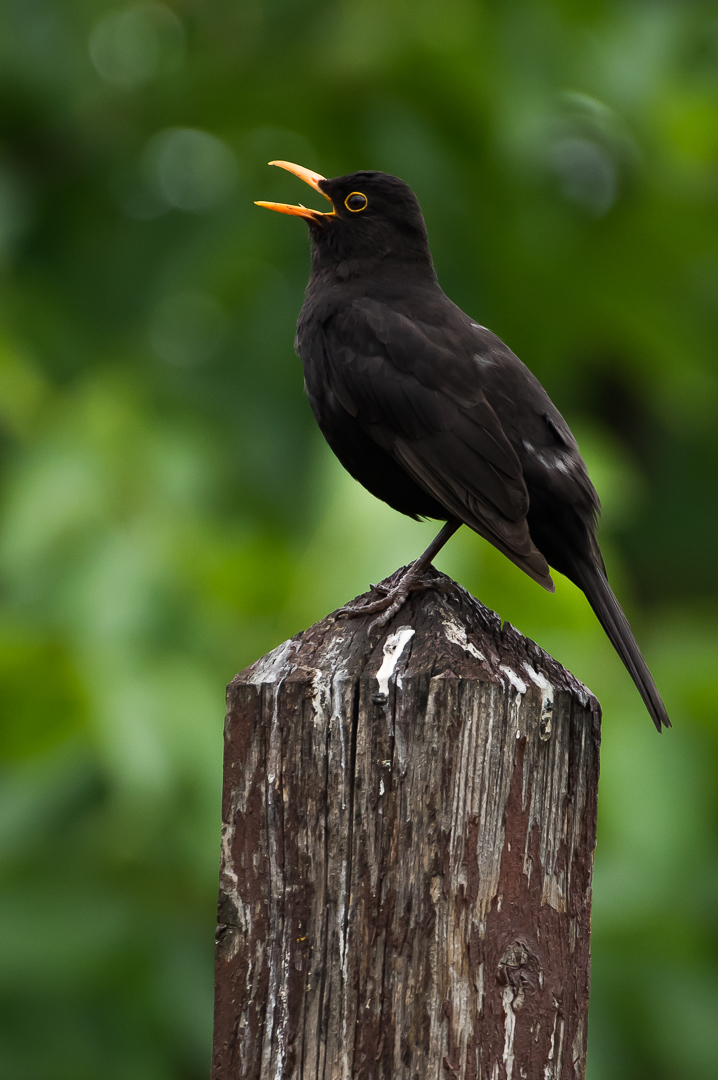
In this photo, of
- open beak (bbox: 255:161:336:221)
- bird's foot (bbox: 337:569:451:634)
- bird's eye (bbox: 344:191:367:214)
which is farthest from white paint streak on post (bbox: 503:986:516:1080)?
bird's eye (bbox: 344:191:367:214)

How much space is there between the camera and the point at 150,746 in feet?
12.2

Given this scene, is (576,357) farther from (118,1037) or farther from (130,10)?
(118,1037)

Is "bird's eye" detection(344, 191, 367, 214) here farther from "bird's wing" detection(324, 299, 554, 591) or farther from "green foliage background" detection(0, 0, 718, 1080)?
"green foliage background" detection(0, 0, 718, 1080)

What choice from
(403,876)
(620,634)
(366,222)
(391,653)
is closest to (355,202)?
(366,222)

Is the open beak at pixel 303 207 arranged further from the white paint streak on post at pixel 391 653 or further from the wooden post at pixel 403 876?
the wooden post at pixel 403 876

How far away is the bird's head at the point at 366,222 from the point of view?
3.46 meters

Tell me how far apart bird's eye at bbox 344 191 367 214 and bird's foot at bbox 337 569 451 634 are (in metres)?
1.50

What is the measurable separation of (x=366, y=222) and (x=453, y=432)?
1.01m

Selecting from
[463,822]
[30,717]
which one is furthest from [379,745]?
[30,717]

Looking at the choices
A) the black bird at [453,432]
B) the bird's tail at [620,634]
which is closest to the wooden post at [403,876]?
the bird's tail at [620,634]

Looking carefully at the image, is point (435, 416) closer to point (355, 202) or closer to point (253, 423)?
point (355, 202)

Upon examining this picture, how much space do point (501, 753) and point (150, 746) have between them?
206 cm

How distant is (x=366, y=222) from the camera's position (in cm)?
350

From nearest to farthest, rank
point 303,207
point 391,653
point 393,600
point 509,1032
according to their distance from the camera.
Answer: point 509,1032 < point 391,653 < point 393,600 < point 303,207
